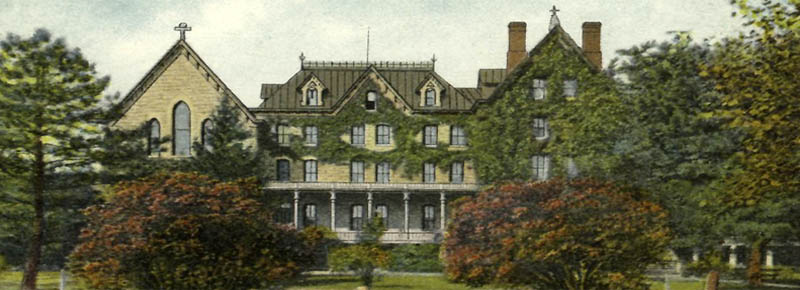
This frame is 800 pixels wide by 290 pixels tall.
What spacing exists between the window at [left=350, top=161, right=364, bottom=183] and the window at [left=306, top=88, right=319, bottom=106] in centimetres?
297

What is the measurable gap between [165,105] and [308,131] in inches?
274

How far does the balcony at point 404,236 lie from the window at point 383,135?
426cm

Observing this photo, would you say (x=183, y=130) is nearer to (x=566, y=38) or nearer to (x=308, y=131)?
(x=308, y=131)

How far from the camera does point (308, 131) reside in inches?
1558

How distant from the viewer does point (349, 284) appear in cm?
2950

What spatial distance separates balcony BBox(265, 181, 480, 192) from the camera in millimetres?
38500

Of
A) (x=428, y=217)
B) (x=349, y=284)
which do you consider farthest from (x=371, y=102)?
(x=349, y=284)

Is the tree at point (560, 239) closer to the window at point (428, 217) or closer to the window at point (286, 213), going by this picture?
the window at point (286, 213)

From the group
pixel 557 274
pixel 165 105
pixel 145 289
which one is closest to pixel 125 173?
pixel 145 289

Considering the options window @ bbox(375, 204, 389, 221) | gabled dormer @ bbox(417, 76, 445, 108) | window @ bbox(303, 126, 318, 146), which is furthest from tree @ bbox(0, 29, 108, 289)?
gabled dormer @ bbox(417, 76, 445, 108)

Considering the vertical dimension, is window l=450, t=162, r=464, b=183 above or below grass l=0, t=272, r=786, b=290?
above

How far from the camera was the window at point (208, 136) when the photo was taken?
3156cm

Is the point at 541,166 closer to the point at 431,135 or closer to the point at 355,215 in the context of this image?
the point at 431,135

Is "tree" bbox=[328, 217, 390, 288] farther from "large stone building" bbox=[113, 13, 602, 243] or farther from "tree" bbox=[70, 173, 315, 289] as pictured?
"tree" bbox=[70, 173, 315, 289]
